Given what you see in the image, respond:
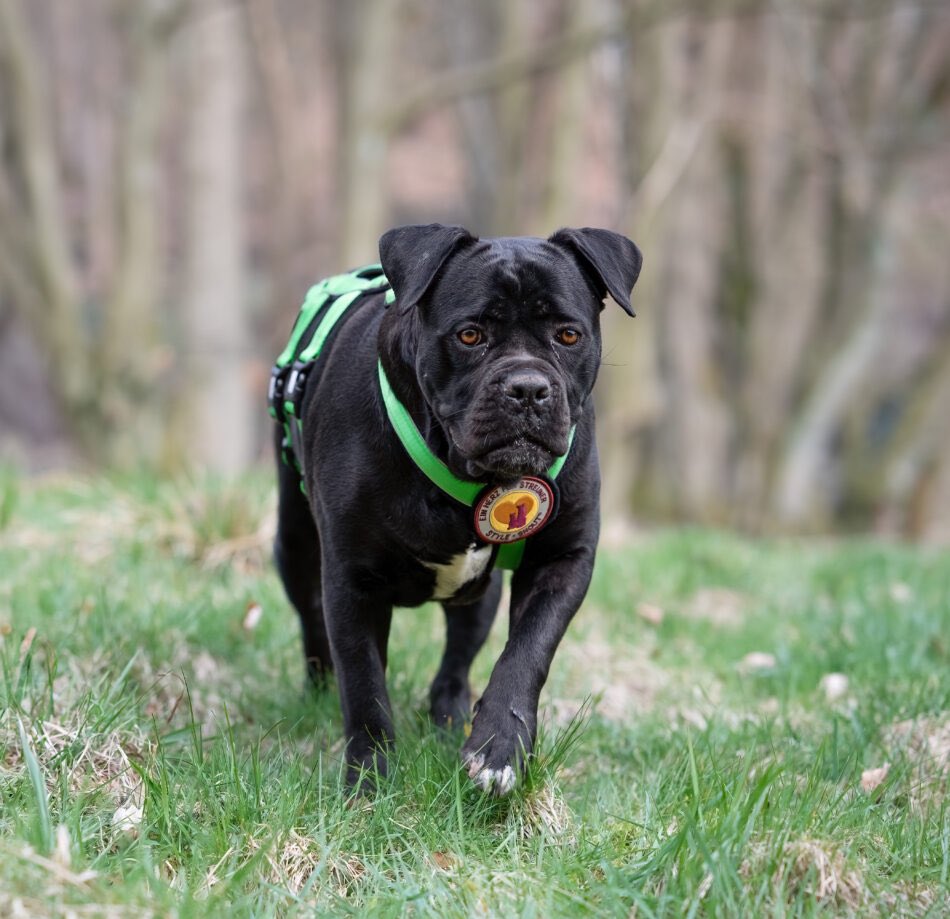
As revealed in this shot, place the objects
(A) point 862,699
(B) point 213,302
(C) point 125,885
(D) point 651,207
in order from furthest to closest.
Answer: (B) point 213,302, (D) point 651,207, (A) point 862,699, (C) point 125,885

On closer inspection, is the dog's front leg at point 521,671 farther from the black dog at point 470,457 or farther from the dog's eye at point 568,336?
the dog's eye at point 568,336

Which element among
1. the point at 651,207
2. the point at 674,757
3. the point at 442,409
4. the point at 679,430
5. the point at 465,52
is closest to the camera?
the point at 442,409

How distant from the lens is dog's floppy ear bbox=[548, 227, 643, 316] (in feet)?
10.7

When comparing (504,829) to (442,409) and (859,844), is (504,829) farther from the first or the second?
(442,409)

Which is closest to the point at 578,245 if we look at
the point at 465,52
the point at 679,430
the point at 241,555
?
the point at 241,555

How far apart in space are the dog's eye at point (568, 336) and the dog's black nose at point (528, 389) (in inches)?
10.1

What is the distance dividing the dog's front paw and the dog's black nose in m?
0.75

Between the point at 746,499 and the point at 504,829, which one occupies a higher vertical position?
the point at 504,829

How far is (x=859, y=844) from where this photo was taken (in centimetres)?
277

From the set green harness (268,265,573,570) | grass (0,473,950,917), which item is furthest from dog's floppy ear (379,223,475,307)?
grass (0,473,950,917)

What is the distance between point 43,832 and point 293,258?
1998 cm

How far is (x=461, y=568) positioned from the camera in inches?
128

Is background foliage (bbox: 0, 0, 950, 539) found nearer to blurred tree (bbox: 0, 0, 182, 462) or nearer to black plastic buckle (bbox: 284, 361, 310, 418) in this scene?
blurred tree (bbox: 0, 0, 182, 462)

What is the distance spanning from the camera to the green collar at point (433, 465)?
124 inches
